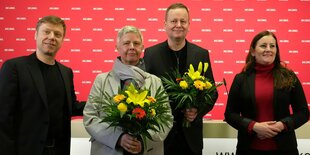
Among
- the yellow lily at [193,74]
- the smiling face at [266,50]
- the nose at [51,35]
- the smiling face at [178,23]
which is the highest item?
the smiling face at [178,23]

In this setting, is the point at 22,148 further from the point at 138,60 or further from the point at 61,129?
the point at 138,60

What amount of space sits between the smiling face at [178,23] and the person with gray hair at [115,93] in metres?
0.42

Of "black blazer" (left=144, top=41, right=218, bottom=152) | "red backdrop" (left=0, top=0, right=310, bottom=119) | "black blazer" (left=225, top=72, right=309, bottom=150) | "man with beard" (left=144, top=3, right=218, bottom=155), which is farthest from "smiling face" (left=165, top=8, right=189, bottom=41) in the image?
"red backdrop" (left=0, top=0, right=310, bottom=119)

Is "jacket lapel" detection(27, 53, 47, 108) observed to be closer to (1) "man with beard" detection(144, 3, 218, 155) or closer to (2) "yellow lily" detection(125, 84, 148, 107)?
(2) "yellow lily" detection(125, 84, 148, 107)

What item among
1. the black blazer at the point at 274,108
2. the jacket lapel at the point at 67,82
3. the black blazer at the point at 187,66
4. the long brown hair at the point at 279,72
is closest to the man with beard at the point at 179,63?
the black blazer at the point at 187,66

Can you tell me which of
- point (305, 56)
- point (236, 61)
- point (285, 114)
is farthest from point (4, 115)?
point (305, 56)

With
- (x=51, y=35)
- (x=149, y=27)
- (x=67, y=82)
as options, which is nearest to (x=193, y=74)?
(x=67, y=82)

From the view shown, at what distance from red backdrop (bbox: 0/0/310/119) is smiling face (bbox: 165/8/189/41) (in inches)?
104

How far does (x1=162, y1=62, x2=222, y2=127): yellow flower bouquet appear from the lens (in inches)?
104

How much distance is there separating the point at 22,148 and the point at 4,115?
0.26 metres

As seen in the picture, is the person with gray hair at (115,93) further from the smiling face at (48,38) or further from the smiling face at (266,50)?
the smiling face at (266,50)

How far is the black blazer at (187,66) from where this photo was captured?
9.42 ft

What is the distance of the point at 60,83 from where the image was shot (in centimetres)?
279

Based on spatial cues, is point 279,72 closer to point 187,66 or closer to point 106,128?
point 187,66
